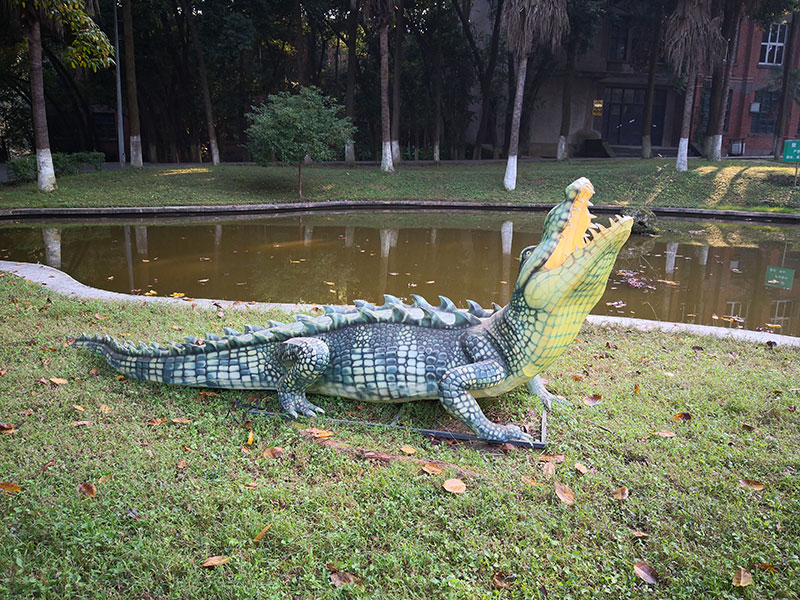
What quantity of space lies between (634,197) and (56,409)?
1750 cm

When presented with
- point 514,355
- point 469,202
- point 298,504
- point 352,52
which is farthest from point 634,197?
point 298,504

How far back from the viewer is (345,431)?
11.8 feet

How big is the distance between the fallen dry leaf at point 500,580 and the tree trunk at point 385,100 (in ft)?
60.1

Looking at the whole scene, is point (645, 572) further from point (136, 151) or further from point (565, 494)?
point (136, 151)

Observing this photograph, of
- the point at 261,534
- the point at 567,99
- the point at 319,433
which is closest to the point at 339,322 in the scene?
the point at 319,433

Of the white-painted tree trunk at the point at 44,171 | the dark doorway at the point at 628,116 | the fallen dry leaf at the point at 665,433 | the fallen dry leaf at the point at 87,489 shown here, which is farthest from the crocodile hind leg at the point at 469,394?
the dark doorway at the point at 628,116

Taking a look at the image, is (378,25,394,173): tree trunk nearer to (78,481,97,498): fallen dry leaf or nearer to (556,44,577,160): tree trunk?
(556,44,577,160): tree trunk

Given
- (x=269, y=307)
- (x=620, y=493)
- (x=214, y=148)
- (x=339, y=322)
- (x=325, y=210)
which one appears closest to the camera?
(x=620, y=493)

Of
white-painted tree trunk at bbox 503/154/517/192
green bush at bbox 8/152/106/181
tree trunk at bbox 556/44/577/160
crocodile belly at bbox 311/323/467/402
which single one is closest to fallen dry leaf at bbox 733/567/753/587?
crocodile belly at bbox 311/323/467/402

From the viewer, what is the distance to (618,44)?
30203 millimetres

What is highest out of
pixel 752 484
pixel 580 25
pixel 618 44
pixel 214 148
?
pixel 618 44

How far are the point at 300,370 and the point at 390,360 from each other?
586mm

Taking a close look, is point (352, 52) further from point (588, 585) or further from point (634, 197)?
point (588, 585)

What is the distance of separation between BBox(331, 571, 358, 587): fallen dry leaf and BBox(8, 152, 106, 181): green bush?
19169mm
